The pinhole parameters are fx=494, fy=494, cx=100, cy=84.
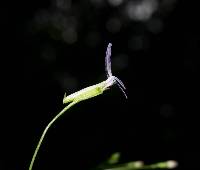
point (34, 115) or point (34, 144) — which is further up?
point (34, 115)

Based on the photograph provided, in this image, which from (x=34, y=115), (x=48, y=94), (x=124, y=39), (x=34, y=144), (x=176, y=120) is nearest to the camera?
(x=34, y=144)

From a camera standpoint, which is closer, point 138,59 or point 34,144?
point 34,144

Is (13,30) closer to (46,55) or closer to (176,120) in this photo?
(46,55)

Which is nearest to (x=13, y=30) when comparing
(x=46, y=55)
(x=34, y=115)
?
(x=46, y=55)

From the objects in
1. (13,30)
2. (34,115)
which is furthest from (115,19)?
(34,115)

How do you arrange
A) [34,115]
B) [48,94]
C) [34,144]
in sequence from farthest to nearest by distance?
[48,94] → [34,115] → [34,144]

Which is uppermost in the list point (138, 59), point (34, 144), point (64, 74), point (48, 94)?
point (138, 59)

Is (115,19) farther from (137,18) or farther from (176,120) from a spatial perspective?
(176,120)
